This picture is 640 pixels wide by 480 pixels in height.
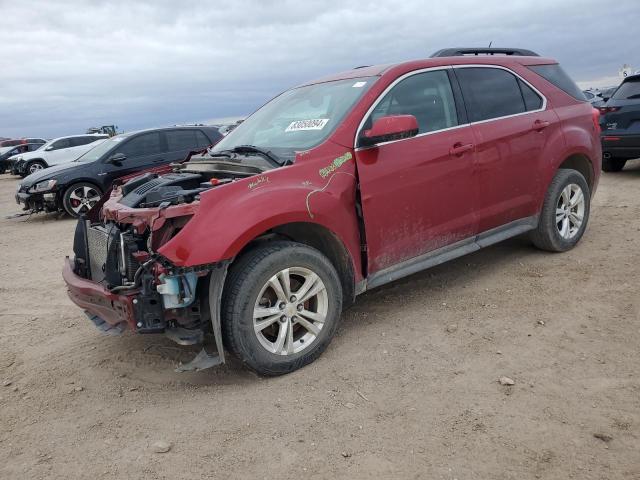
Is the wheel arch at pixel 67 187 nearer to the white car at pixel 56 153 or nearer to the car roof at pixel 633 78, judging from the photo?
the car roof at pixel 633 78

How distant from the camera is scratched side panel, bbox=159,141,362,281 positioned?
2965mm

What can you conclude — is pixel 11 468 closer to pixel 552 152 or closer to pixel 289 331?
pixel 289 331

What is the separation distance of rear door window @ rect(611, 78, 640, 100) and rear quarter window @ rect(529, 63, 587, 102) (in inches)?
182

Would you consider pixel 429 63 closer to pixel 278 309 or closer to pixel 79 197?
pixel 278 309

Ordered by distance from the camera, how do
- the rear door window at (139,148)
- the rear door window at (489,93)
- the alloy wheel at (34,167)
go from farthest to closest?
the alloy wheel at (34,167) < the rear door window at (139,148) < the rear door window at (489,93)

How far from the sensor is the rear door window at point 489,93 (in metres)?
4.30

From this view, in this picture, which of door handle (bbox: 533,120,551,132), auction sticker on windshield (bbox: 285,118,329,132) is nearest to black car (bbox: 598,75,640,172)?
door handle (bbox: 533,120,551,132)

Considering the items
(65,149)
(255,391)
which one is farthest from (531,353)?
(65,149)

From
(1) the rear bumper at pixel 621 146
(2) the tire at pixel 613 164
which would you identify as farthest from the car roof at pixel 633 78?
(2) the tire at pixel 613 164

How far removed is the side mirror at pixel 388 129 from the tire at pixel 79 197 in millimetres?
8018

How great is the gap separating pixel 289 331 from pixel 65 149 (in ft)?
66.4

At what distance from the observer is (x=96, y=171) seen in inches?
399

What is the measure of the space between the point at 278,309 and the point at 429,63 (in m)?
2.30

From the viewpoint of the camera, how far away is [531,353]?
11.1ft
